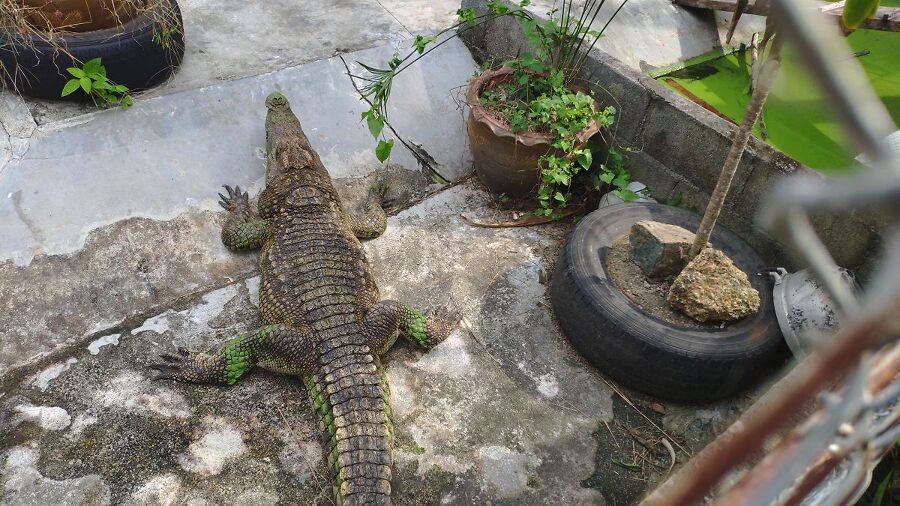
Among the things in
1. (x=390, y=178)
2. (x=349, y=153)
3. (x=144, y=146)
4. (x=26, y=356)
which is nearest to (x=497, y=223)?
(x=390, y=178)

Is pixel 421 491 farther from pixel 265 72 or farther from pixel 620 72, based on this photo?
pixel 265 72

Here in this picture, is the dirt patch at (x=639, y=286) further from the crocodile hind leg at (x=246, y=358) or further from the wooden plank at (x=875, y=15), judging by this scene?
the wooden plank at (x=875, y=15)

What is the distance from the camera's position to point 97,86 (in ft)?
12.3

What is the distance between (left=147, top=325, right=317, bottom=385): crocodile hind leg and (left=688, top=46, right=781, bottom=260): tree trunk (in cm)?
211

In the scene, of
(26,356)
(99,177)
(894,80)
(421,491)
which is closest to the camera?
(421,491)

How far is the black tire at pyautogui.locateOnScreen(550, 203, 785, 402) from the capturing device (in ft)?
9.31

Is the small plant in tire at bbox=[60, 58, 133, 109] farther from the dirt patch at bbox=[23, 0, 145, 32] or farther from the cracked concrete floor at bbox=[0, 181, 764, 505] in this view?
the cracked concrete floor at bbox=[0, 181, 764, 505]

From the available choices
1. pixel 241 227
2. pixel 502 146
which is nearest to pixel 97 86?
pixel 241 227

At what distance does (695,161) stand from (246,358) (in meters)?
2.97

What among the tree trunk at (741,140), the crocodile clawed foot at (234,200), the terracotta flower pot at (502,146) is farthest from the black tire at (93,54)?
the tree trunk at (741,140)

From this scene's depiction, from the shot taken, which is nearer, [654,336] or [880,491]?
[880,491]

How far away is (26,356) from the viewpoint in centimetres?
305

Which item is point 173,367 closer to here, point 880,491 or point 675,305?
point 675,305

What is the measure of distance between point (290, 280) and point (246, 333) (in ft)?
1.23
